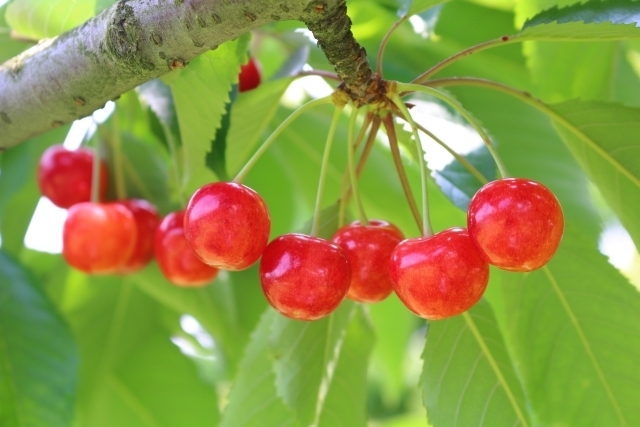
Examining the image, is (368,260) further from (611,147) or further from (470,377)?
(611,147)

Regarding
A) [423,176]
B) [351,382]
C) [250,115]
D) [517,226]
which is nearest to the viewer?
[517,226]

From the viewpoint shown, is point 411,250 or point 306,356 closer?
point 411,250

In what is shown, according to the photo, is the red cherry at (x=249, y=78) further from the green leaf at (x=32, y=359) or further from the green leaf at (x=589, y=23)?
the green leaf at (x=32, y=359)

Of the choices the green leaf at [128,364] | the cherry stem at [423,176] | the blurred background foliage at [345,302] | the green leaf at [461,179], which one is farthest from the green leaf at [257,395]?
the green leaf at [128,364]

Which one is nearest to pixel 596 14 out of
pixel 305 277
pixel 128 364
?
pixel 305 277

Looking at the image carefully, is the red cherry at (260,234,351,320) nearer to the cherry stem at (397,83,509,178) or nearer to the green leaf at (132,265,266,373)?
the cherry stem at (397,83,509,178)


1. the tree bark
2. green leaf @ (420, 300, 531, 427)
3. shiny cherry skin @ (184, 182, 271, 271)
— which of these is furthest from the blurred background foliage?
shiny cherry skin @ (184, 182, 271, 271)
